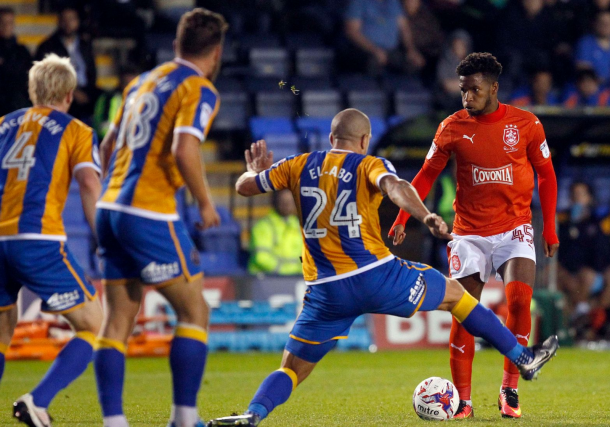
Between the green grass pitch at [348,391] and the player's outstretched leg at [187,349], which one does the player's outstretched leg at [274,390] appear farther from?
the green grass pitch at [348,391]

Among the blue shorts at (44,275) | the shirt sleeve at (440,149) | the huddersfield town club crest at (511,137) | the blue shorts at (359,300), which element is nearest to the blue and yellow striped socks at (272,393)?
the blue shorts at (359,300)

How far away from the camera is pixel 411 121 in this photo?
13.5 meters

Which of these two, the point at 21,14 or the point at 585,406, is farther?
the point at 21,14

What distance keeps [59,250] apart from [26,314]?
6.92 meters

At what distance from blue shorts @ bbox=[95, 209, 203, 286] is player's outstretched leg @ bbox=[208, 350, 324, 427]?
2.65ft

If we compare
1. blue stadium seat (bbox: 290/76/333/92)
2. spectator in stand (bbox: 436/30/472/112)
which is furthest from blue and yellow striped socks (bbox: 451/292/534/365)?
spectator in stand (bbox: 436/30/472/112)

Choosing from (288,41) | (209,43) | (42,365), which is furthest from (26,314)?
(209,43)

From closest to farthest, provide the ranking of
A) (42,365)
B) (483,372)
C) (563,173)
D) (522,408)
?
(522,408) → (483,372) → (42,365) → (563,173)

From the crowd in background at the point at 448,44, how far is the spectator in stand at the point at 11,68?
2.26ft

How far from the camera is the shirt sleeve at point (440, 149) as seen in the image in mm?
6664

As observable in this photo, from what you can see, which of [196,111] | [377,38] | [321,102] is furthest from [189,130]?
[377,38]

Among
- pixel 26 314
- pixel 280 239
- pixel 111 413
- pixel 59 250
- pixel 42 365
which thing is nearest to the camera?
pixel 111 413

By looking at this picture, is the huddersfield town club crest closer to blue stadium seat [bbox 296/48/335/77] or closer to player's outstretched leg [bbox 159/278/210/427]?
player's outstretched leg [bbox 159/278/210/427]

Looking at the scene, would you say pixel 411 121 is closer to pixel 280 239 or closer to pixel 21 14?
pixel 280 239
